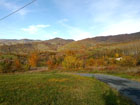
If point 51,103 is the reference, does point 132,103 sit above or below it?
below

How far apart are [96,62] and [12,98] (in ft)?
159

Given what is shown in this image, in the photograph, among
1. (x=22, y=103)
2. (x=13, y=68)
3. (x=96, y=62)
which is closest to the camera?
(x=22, y=103)

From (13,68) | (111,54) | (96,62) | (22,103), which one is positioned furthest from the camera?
(111,54)

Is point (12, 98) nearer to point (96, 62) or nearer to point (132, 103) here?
point (132, 103)

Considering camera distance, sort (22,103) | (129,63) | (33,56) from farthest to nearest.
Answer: (33,56), (129,63), (22,103)

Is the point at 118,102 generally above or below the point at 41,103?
below

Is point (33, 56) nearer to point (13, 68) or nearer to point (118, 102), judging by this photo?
point (13, 68)

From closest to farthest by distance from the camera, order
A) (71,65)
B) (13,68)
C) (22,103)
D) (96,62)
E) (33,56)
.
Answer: (22,103) < (13,68) < (71,65) < (96,62) < (33,56)

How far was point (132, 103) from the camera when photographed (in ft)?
26.3

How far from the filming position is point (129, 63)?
38969 millimetres

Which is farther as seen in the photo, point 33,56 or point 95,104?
point 33,56

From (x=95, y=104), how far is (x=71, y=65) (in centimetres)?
3721

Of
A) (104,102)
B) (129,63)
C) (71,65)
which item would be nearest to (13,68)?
(71,65)

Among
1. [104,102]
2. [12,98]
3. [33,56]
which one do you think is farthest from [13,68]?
[104,102]
